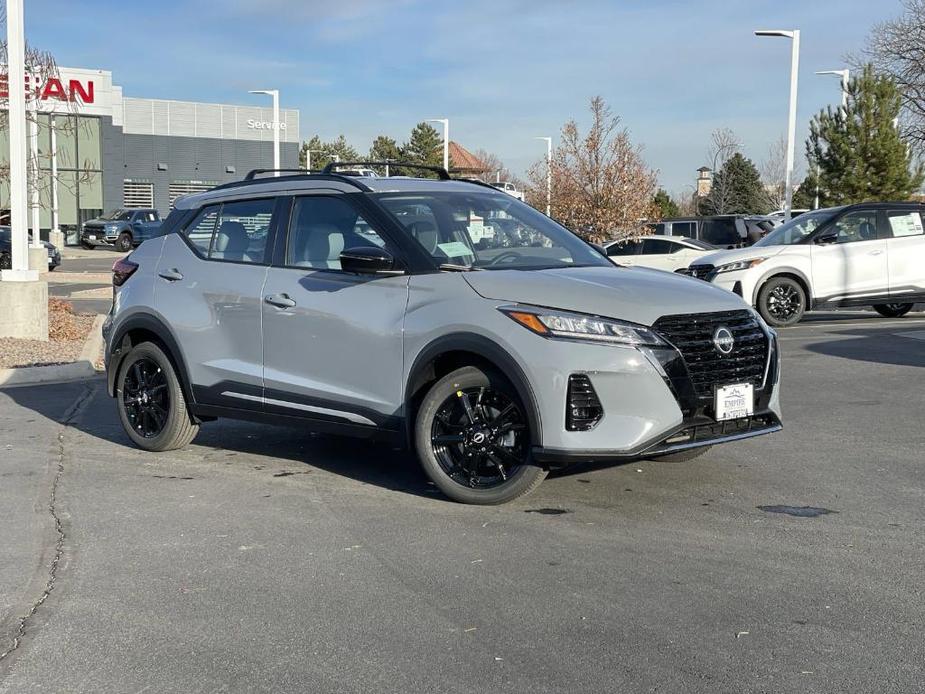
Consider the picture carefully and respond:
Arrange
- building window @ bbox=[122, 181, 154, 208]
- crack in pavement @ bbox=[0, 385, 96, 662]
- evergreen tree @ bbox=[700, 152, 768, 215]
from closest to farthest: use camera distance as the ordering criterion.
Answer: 1. crack in pavement @ bbox=[0, 385, 96, 662]
2. evergreen tree @ bbox=[700, 152, 768, 215]
3. building window @ bbox=[122, 181, 154, 208]

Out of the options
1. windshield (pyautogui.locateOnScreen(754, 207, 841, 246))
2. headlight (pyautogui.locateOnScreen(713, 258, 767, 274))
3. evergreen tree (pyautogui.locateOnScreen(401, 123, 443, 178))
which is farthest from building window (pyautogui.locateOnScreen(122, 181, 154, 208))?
headlight (pyautogui.locateOnScreen(713, 258, 767, 274))

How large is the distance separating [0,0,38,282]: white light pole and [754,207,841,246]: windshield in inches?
410

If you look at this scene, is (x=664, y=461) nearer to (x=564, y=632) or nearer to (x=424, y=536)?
(x=424, y=536)

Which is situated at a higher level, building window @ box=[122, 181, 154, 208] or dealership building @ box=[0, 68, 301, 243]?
dealership building @ box=[0, 68, 301, 243]

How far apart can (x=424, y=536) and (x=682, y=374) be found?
1535mm

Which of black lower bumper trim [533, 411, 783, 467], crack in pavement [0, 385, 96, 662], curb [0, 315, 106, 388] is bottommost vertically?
crack in pavement [0, 385, 96, 662]

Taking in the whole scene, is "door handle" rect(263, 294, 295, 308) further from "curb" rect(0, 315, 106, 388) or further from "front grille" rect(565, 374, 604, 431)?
"curb" rect(0, 315, 106, 388)

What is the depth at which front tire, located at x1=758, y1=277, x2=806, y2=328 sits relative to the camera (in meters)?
16.4

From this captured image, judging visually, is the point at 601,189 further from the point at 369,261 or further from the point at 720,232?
the point at 369,261

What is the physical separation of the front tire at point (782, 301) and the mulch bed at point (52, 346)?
9.51 metres

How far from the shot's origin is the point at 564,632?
419 cm

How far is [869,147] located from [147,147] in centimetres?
4291

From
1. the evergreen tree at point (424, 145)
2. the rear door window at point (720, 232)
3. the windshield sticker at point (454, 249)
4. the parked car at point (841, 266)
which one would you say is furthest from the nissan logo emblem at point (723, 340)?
the evergreen tree at point (424, 145)

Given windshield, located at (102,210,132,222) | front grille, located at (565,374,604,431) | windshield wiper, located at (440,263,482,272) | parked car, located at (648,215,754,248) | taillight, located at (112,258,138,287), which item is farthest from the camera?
windshield, located at (102,210,132,222)
